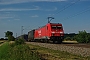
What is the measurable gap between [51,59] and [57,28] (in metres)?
26.8

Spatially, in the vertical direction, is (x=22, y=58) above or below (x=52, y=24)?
below

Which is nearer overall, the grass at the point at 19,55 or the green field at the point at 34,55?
the grass at the point at 19,55

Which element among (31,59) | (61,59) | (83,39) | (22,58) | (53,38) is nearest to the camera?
(31,59)

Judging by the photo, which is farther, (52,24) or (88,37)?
(88,37)

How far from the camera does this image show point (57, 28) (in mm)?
41219

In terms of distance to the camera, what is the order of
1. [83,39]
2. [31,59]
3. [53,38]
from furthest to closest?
[83,39] → [53,38] → [31,59]

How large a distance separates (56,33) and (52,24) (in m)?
1.73

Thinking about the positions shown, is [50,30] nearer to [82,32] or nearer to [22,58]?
[82,32]

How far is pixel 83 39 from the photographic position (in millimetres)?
54062

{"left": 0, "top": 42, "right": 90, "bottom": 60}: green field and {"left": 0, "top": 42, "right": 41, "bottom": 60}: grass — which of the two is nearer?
{"left": 0, "top": 42, "right": 41, "bottom": 60}: grass

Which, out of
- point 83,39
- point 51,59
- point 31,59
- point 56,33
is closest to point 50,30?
point 56,33

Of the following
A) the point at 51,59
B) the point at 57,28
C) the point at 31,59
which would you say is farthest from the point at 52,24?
the point at 31,59

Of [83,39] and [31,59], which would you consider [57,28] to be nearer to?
[83,39]

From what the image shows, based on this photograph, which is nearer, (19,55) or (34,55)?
(34,55)
